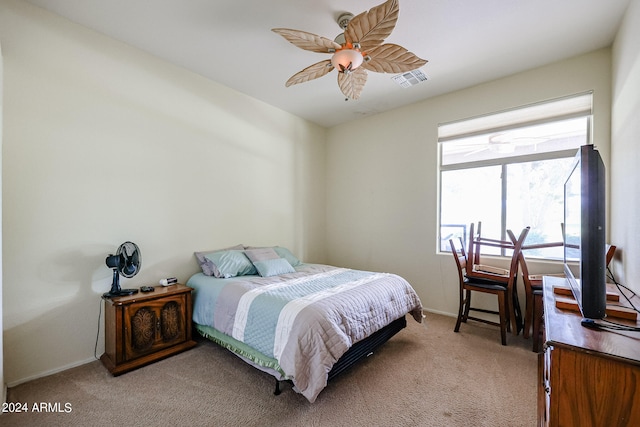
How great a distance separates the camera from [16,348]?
6.43ft

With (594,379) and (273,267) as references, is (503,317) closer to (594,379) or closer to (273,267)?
(594,379)

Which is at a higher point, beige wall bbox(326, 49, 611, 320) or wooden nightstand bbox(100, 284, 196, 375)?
beige wall bbox(326, 49, 611, 320)

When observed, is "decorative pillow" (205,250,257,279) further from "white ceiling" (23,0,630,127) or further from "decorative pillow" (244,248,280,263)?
"white ceiling" (23,0,630,127)

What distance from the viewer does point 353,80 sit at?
233cm

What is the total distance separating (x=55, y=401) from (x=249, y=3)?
3063 mm

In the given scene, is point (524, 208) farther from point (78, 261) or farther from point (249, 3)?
point (78, 261)

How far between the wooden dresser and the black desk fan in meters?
2.73

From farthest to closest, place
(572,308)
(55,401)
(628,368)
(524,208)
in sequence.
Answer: (524,208)
(55,401)
(572,308)
(628,368)

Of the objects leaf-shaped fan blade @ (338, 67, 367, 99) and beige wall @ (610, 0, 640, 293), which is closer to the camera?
beige wall @ (610, 0, 640, 293)

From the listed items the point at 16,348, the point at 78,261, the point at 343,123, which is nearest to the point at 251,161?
the point at 343,123

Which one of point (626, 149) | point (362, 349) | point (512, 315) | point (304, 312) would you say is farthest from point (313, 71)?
point (512, 315)

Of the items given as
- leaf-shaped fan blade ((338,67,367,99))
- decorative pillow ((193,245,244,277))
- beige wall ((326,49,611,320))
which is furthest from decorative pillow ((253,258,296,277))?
leaf-shaped fan blade ((338,67,367,99))

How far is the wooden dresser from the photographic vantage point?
835 mm

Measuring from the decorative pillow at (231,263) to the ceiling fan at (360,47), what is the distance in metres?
1.85
